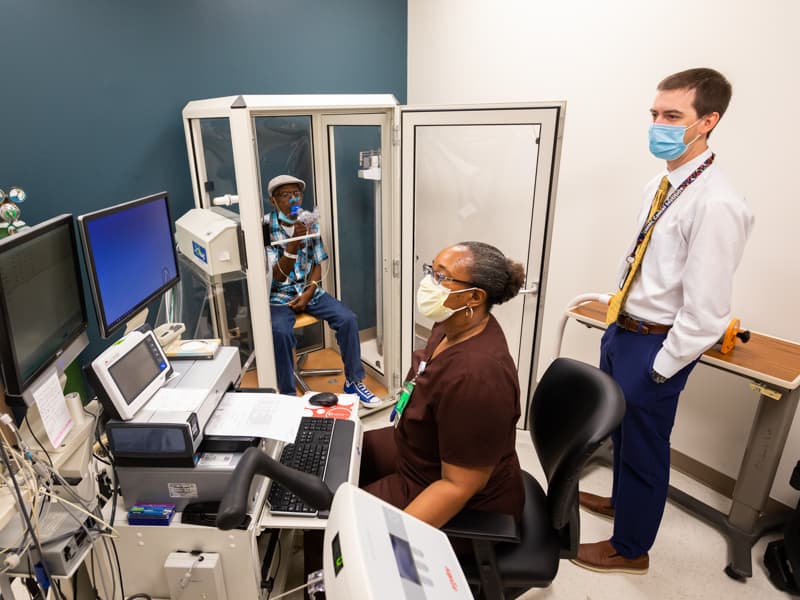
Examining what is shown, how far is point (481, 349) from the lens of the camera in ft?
3.98

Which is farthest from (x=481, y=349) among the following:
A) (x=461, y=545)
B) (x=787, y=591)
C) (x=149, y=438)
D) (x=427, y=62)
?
(x=427, y=62)

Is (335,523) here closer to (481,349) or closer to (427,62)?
(481,349)

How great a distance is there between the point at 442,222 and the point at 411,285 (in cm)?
47

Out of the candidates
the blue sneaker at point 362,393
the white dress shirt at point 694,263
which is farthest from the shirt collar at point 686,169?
the blue sneaker at point 362,393

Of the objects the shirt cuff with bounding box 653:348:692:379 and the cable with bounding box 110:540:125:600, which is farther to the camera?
the shirt cuff with bounding box 653:348:692:379

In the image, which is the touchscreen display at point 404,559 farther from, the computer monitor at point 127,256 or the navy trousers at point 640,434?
the navy trousers at point 640,434

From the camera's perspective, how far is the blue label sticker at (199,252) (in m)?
2.07

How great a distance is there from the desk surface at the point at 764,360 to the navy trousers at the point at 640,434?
0.54 ft

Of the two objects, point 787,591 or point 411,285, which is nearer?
point 787,591

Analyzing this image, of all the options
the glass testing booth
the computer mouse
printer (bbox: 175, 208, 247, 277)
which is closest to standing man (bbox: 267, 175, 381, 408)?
the glass testing booth

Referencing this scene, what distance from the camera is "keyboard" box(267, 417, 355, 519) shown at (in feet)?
4.00

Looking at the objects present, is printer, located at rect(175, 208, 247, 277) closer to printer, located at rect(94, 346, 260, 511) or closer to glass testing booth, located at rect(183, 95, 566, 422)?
glass testing booth, located at rect(183, 95, 566, 422)

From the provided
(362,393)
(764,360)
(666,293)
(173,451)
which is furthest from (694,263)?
(362,393)

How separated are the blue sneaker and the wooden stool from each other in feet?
0.95
